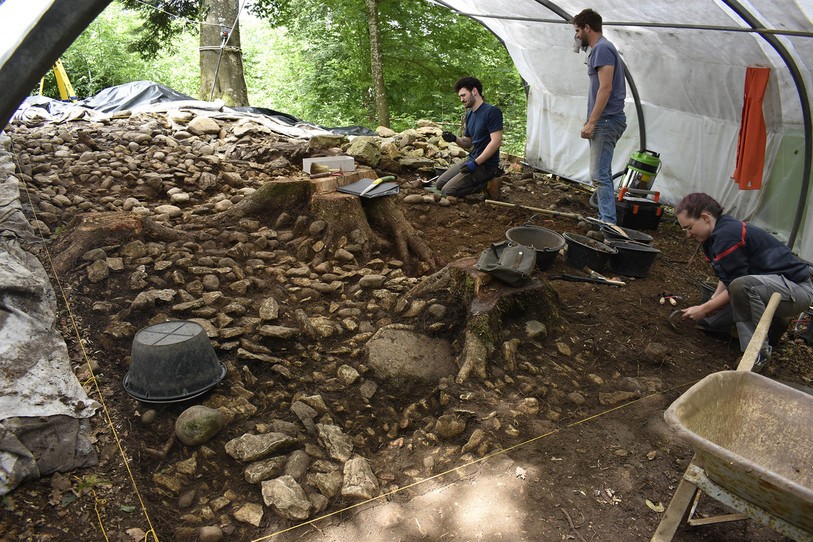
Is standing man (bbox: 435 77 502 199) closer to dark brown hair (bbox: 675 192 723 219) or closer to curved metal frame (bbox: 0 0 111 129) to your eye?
dark brown hair (bbox: 675 192 723 219)

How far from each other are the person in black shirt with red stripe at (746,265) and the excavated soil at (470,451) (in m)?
0.43

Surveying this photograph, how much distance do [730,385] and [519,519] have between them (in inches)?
40.9

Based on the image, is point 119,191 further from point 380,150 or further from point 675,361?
point 675,361

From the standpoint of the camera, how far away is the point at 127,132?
693 cm

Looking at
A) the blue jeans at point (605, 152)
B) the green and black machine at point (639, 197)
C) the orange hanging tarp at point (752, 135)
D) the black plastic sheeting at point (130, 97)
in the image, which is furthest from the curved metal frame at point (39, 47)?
the black plastic sheeting at point (130, 97)

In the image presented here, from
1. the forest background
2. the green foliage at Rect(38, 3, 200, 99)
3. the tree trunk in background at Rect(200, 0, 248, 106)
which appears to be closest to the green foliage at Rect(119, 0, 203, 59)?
the forest background

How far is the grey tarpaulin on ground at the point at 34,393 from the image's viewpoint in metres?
2.22

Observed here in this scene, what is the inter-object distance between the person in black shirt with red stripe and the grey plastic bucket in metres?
2.94

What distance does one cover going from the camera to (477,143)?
21.5 feet

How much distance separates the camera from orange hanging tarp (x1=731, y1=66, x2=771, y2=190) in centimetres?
544

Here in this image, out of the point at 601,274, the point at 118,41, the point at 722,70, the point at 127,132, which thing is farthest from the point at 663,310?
the point at 118,41

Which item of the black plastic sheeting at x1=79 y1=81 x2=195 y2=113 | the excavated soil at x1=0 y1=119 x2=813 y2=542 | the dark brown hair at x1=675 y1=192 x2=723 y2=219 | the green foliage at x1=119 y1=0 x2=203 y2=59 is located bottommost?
the excavated soil at x1=0 y1=119 x2=813 y2=542

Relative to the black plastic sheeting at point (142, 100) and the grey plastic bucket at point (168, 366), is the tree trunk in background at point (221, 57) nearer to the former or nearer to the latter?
the black plastic sheeting at point (142, 100)

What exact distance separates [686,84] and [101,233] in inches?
253
